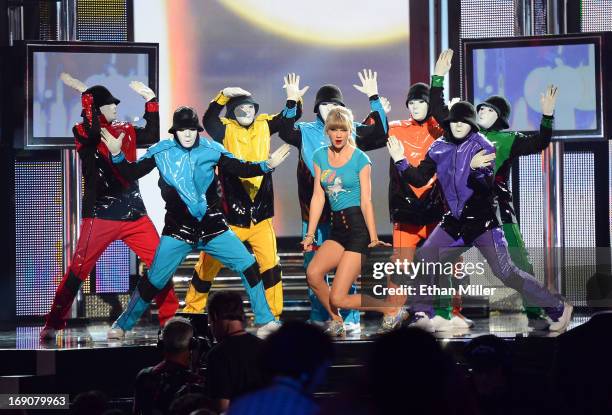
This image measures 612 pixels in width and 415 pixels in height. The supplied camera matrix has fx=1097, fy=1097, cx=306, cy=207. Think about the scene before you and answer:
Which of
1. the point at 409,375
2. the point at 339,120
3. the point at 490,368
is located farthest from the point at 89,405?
the point at 339,120

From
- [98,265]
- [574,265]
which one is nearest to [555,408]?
[574,265]

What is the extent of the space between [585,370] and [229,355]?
1.47 m

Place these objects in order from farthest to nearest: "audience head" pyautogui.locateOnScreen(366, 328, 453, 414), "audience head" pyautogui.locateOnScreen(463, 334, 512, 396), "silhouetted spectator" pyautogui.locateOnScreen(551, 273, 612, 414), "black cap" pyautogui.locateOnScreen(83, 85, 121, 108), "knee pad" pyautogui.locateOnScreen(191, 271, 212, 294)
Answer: "knee pad" pyautogui.locateOnScreen(191, 271, 212, 294)
"black cap" pyautogui.locateOnScreen(83, 85, 121, 108)
"audience head" pyautogui.locateOnScreen(463, 334, 512, 396)
"silhouetted spectator" pyautogui.locateOnScreen(551, 273, 612, 414)
"audience head" pyautogui.locateOnScreen(366, 328, 453, 414)

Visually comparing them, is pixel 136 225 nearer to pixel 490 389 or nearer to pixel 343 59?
pixel 343 59

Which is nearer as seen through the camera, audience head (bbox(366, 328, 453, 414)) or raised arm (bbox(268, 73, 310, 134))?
audience head (bbox(366, 328, 453, 414))

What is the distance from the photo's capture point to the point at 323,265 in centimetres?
779

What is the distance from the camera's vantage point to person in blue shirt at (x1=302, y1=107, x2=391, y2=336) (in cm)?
772

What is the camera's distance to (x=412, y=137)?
8.65 metres

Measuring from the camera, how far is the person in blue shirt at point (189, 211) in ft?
26.9

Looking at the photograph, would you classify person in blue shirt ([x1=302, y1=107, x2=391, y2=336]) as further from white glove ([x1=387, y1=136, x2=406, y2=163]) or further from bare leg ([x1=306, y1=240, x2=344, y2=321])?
white glove ([x1=387, y1=136, x2=406, y2=163])

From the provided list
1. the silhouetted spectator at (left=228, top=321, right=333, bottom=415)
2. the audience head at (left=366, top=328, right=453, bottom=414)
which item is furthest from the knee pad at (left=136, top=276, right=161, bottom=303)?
the audience head at (left=366, top=328, right=453, bottom=414)

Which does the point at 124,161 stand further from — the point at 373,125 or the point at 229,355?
the point at 229,355

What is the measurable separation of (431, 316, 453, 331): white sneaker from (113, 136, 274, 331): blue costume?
124 centimetres

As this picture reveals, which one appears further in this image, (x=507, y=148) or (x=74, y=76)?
(x=74, y=76)
